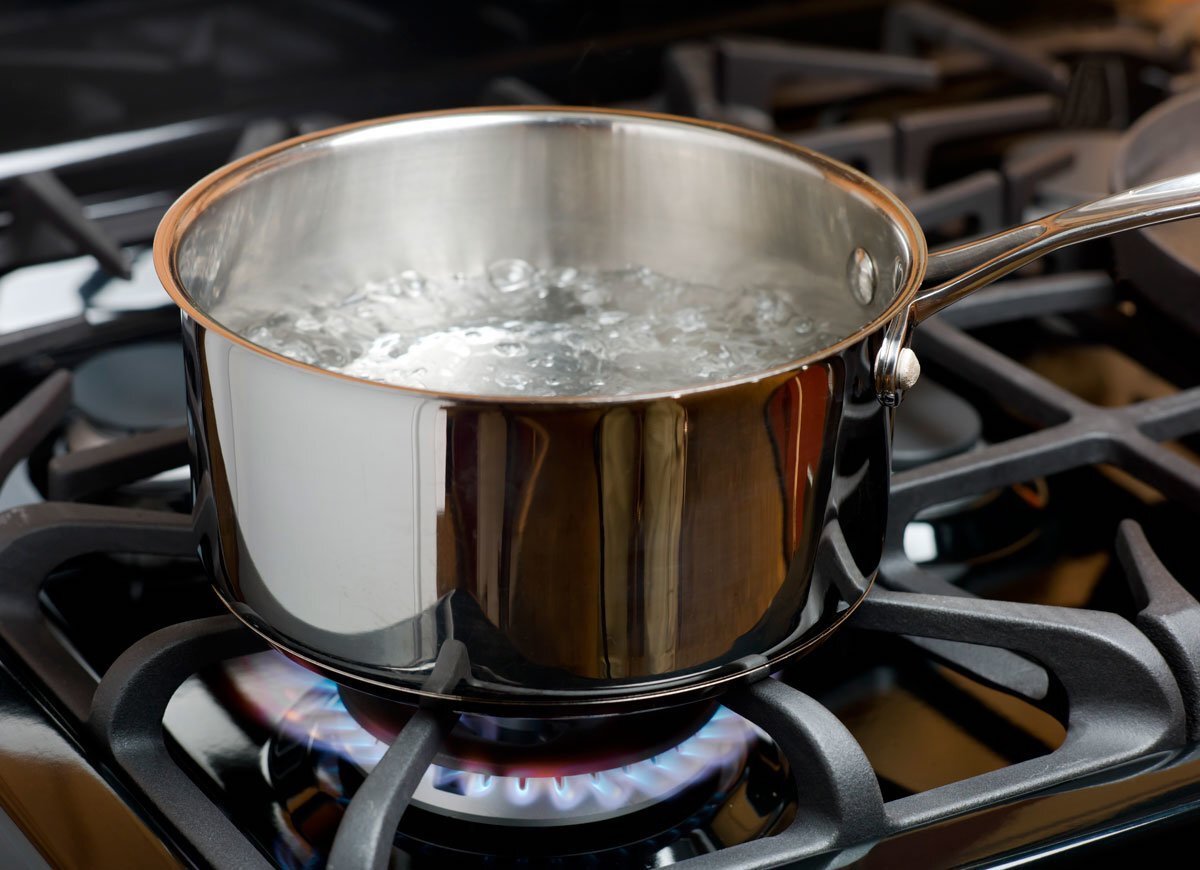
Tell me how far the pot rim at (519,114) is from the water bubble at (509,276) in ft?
0.22

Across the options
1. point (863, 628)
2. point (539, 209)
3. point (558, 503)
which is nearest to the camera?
point (558, 503)

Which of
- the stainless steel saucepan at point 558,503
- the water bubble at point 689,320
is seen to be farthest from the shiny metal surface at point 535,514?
the water bubble at point 689,320

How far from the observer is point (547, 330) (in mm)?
529

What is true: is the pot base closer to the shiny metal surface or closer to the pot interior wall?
the shiny metal surface

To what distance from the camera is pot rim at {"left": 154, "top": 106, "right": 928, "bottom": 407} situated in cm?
32

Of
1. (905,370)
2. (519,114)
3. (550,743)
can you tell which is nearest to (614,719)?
(550,743)

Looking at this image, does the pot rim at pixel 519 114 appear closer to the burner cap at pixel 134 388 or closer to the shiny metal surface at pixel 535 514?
the shiny metal surface at pixel 535 514

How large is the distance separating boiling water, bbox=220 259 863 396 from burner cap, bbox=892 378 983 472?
0.08 m

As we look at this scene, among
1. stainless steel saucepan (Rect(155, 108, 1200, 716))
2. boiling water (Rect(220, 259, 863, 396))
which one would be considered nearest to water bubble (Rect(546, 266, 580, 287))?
boiling water (Rect(220, 259, 863, 396))

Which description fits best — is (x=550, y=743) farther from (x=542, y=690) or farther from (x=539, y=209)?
(x=539, y=209)

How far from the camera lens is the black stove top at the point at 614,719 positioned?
14.9 inches

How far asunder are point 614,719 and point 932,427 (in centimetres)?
23

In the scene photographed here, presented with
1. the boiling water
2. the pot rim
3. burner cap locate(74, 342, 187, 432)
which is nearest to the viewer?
the pot rim

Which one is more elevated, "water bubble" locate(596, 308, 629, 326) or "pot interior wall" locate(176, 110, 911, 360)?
"pot interior wall" locate(176, 110, 911, 360)
